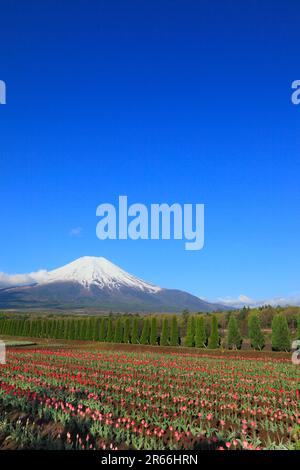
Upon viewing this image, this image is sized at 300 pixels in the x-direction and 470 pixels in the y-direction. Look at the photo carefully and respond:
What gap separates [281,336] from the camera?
37.3 m

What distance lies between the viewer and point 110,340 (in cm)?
5150

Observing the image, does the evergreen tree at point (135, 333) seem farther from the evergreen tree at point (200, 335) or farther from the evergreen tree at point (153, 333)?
the evergreen tree at point (200, 335)

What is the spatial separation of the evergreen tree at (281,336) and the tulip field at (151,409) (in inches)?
668

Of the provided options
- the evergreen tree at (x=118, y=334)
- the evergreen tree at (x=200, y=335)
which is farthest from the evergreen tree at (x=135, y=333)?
the evergreen tree at (x=200, y=335)

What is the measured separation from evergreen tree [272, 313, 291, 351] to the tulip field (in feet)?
55.7

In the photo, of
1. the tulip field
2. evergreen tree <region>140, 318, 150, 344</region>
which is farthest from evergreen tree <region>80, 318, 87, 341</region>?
the tulip field

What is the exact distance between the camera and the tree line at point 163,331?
130 ft

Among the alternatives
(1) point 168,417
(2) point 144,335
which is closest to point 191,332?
(2) point 144,335

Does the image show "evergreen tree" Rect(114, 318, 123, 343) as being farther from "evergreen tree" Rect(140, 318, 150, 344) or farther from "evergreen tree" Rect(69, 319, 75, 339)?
"evergreen tree" Rect(69, 319, 75, 339)

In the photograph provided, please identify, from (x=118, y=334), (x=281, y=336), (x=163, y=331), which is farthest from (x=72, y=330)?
(x=281, y=336)

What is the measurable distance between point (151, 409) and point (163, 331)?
34.9 metres
